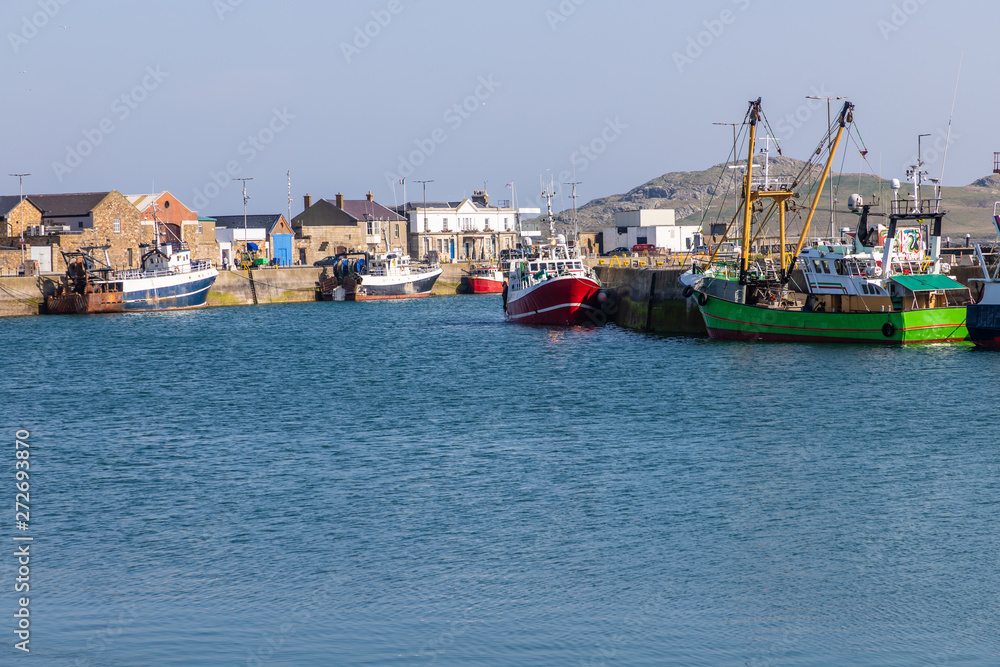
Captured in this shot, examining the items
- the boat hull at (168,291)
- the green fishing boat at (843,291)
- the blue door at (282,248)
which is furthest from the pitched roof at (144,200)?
the green fishing boat at (843,291)

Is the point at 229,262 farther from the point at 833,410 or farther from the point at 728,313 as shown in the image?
the point at 833,410

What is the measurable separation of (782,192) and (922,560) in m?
36.8

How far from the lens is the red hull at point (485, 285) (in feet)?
371

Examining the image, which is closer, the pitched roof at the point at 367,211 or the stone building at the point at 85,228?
the stone building at the point at 85,228

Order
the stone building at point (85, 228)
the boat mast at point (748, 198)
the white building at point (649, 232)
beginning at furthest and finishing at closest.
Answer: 1. the white building at point (649, 232)
2. the stone building at point (85, 228)
3. the boat mast at point (748, 198)

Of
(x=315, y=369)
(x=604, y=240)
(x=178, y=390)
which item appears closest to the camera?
(x=178, y=390)

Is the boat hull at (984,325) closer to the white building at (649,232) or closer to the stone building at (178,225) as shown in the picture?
the stone building at (178,225)

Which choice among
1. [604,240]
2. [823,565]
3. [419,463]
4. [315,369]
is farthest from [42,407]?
[604,240]

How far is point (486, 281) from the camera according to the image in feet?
372

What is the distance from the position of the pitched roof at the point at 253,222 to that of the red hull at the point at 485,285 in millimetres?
24845

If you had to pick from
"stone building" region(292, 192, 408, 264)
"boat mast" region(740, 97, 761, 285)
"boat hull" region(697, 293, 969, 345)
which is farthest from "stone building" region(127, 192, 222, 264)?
"boat hull" region(697, 293, 969, 345)

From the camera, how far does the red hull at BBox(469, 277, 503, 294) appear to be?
113188 millimetres

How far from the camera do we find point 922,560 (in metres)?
15.8

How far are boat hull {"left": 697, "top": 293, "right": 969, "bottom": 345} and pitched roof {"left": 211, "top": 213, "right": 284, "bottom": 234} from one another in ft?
270
